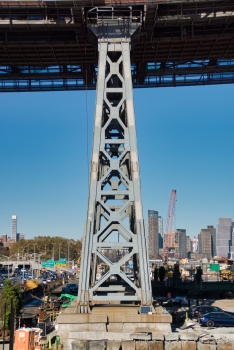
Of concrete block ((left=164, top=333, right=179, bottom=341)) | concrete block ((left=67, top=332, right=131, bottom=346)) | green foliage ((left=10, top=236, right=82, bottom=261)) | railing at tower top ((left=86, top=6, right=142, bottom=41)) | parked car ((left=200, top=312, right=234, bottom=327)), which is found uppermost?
railing at tower top ((left=86, top=6, right=142, bottom=41))

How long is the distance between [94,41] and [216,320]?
21.3 meters

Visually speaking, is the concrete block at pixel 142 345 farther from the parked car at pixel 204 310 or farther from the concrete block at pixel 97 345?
the parked car at pixel 204 310

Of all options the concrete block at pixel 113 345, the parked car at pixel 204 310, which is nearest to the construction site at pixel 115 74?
the concrete block at pixel 113 345

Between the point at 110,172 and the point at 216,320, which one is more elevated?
the point at 110,172

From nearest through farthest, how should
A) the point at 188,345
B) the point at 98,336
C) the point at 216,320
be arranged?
the point at 188,345 < the point at 98,336 < the point at 216,320

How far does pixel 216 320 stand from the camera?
29.2 meters

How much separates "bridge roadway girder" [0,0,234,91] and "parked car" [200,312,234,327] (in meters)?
17.6

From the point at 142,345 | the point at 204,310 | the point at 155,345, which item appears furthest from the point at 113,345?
the point at 204,310

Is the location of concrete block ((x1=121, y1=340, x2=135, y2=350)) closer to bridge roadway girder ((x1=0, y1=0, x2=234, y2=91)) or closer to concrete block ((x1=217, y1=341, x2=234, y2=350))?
concrete block ((x1=217, y1=341, x2=234, y2=350))

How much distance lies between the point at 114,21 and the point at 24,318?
71.7 feet

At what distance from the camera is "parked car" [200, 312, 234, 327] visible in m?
29.0

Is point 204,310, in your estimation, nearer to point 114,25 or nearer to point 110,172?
point 110,172

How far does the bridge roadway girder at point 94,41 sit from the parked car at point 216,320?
17635 millimetres

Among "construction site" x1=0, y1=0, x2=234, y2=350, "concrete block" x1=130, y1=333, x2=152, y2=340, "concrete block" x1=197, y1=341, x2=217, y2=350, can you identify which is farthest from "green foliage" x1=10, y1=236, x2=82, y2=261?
"concrete block" x1=197, y1=341, x2=217, y2=350
